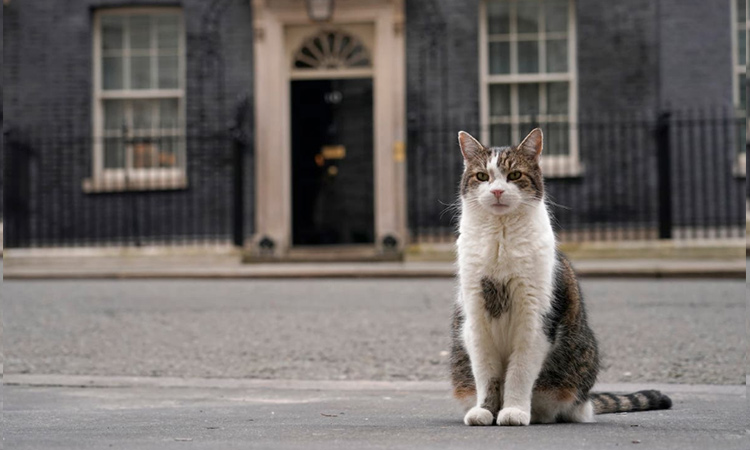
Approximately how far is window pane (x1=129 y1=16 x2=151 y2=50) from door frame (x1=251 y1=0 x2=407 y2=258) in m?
1.75

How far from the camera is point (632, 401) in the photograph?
493 centimetres

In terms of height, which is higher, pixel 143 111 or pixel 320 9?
pixel 320 9

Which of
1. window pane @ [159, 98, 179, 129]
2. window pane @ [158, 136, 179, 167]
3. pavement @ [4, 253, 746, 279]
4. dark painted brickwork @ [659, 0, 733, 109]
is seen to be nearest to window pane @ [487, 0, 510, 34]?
dark painted brickwork @ [659, 0, 733, 109]

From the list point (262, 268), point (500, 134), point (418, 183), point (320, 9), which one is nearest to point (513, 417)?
point (262, 268)

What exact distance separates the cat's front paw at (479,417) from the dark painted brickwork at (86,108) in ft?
38.3

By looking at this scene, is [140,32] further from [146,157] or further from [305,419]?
[305,419]

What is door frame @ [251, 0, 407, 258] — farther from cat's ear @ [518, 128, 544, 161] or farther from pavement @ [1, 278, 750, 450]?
cat's ear @ [518, 128, 544, 161]

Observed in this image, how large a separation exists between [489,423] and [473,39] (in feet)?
39.6

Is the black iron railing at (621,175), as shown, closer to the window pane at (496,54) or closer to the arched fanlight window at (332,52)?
the window pane at (496,54)

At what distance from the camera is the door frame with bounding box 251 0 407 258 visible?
51.2ft

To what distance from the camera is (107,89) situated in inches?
646

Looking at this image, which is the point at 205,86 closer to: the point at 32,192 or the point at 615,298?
the point at 32,192

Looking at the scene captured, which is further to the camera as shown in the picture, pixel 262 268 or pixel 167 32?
pixel 167 32

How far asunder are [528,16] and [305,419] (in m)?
12.1
